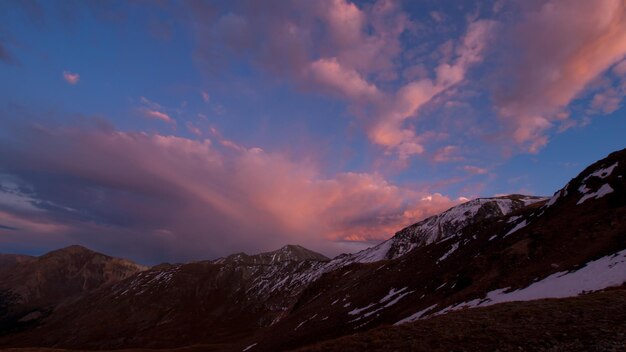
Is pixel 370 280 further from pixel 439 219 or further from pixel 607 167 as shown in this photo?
pixel 439 219

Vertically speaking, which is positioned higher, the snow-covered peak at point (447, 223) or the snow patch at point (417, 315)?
the snow-covered peak at point (447, 223)

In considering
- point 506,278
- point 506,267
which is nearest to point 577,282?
point 506,278

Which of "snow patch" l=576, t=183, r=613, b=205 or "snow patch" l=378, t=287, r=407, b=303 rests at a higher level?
"snow patch" l=576, t=183, r=613, b=205

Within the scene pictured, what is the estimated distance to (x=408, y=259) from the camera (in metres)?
80.8

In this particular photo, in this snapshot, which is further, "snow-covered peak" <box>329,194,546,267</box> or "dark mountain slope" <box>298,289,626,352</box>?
"snow-covered peak" <box>329,194,546,267</box>

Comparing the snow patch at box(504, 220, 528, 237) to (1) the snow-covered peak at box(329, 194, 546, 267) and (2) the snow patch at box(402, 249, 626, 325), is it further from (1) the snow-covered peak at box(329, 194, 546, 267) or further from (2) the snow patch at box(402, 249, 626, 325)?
(1) the snow-covered peak at box(329, 194, 546, 267)

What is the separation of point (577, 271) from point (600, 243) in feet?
25.3

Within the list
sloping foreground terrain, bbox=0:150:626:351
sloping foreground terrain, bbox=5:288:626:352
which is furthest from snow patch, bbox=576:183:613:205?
sloping foreground terrain, bbox=5:288:626:352

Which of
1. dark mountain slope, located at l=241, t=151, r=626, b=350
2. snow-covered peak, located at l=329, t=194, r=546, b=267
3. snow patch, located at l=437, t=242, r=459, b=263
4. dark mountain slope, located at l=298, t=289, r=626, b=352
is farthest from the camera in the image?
snow-covered peak, located at l=329, t=194, r=546, b=267

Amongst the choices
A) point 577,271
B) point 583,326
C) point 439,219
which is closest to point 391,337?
point 583,326

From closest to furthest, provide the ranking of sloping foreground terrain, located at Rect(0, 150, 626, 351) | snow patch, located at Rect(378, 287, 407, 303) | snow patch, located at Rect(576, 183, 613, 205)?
sloping foreground terrain, located at Rect(0, 150, 626, 351)
snow patch, located at Rect(576, 183, 613, 205)
snow patch, located at Rect(378, 287, 407, 303)

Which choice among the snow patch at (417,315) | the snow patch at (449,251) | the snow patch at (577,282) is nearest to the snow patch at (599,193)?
the snow patch at (577,282)

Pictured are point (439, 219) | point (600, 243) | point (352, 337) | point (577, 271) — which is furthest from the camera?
point (439, 219)

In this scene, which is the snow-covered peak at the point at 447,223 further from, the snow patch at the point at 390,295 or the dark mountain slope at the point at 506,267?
the snow patch at the point at 390,295
